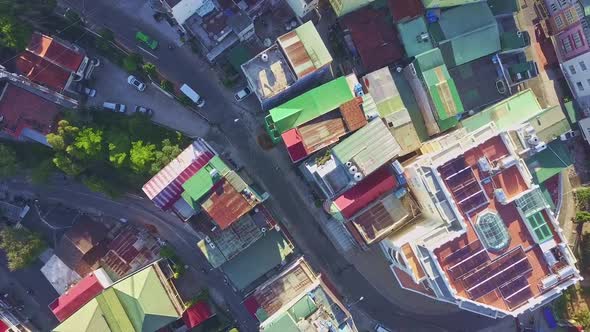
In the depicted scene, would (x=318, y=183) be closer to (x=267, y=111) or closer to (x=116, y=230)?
(x=267, y=111)

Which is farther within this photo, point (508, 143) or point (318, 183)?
point (318, 183)

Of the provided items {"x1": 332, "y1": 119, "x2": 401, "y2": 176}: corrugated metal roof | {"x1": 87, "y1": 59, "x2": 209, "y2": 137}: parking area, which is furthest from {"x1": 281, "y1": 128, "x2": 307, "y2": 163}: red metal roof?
{"x1": 87, "y1": 59, "x2": 209, "y2": 137}: parking area

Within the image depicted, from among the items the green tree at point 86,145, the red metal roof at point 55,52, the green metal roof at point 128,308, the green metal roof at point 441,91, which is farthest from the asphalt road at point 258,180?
the green metal roof at point 441,91

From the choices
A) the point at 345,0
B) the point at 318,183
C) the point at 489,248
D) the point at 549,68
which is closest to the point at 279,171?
the point at 318,183

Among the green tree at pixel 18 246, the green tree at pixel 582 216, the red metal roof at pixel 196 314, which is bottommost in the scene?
the green tree at pixel 582 216

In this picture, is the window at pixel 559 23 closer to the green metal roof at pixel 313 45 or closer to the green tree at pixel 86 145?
the green metal roof at pixel 313 45
